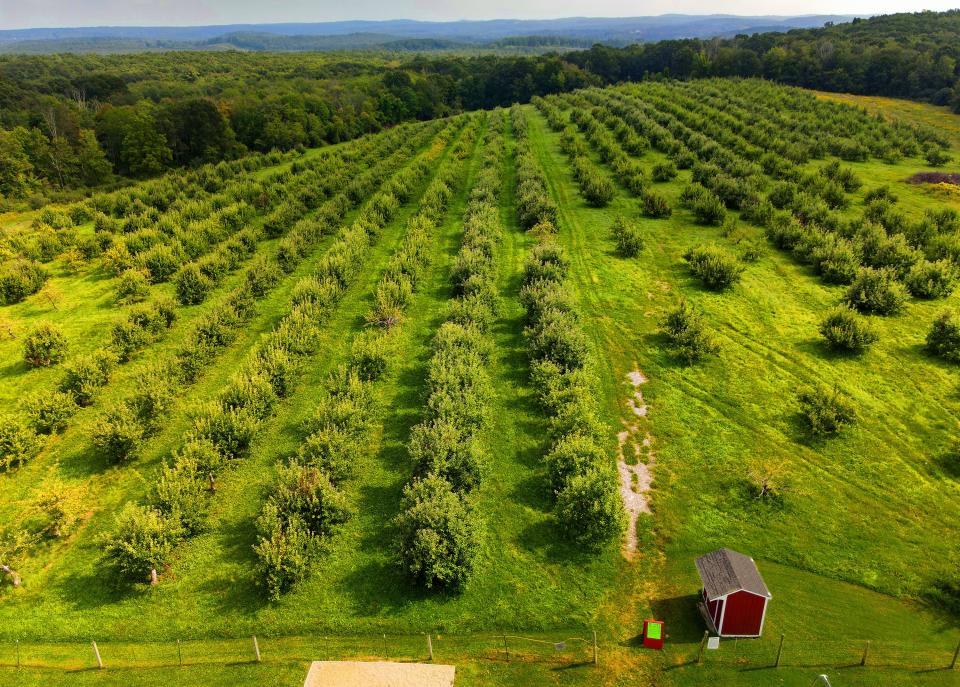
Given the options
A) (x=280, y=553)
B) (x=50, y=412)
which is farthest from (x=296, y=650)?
(x=50, y=412)

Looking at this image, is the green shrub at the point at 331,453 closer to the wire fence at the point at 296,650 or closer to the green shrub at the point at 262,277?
the wire fence at the point at 296,650

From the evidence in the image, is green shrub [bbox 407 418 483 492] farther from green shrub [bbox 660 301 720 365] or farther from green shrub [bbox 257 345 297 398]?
green shrub [bbox 660 301 720 365]

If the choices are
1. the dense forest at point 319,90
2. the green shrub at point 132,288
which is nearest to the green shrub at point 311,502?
the green shrub at point 132,288

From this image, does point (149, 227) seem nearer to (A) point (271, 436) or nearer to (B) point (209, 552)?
(A) point (271, 436)

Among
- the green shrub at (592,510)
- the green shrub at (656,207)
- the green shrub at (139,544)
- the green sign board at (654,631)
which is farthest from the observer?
the green shrub at (656,207)

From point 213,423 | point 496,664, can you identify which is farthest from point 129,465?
point 496,664

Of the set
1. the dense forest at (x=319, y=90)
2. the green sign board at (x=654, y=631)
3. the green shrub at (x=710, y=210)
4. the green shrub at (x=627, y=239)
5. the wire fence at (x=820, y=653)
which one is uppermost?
the dense forest at (x=319, y=90)

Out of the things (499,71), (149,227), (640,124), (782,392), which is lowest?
(782,392)
